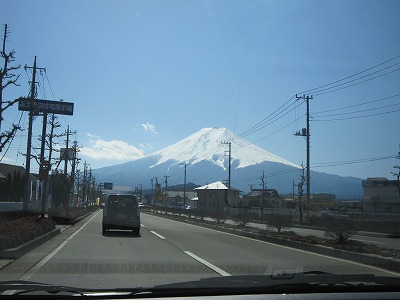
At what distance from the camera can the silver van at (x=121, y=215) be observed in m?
24.4

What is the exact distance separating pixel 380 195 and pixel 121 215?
233ft

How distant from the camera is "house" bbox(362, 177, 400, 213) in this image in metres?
79.2

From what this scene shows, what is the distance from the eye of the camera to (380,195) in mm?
85000

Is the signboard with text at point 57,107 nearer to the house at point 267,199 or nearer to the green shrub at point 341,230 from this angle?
the green shrub at point 341,230

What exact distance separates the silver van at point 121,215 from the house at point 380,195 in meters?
62.8

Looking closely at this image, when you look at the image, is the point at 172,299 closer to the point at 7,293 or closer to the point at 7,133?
the point at 7,293

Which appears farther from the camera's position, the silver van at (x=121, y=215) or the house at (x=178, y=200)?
the house at (x=178, y=200)

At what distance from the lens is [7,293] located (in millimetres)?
4938

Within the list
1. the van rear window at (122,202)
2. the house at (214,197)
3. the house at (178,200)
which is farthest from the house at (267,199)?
Answer: the van rear window at (122,202)

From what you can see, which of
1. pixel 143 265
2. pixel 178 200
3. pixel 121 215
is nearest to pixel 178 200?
pixel 178 200

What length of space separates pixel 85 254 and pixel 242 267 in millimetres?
4970

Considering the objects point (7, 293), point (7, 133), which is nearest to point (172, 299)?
point (7, 293)

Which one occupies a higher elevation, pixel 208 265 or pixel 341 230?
pixel 341 230

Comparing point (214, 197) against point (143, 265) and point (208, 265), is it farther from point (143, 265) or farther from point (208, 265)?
point (143, 265)
